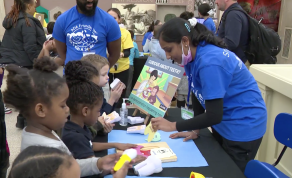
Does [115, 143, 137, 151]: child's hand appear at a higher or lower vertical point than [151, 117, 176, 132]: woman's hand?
lower

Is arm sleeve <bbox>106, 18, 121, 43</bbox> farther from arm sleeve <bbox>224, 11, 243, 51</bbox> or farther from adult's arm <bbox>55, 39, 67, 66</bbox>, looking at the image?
arm sleeve <bbox>224, 11, 243, 51</bbox>

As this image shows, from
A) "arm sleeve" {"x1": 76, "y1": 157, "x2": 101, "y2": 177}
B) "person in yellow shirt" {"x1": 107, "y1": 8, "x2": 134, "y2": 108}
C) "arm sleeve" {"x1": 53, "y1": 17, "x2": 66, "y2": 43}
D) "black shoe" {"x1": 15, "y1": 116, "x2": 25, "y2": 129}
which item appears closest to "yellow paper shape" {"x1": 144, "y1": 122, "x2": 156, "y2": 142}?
"arm sleeve" {"x1": 76, "y1": 157, "x2": 101, "y2": 177}

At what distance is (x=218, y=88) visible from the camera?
119 centimetres

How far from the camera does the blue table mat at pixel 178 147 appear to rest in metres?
1.26

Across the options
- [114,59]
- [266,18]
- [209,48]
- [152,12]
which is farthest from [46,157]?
[266,18]

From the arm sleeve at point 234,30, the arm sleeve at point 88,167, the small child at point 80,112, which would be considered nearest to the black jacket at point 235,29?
the arm sleeve at point 234,30

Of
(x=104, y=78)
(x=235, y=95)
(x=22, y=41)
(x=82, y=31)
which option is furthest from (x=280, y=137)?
(x=22, y=41)

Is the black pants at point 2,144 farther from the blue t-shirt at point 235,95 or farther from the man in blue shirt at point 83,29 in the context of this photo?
the man in blue shirt at point 83,29

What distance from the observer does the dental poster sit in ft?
5.50

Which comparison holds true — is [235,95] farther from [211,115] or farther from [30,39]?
[30,39]

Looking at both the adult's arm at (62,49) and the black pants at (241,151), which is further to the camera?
the adult's arm at (62,49)

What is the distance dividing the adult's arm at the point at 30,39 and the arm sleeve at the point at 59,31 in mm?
901

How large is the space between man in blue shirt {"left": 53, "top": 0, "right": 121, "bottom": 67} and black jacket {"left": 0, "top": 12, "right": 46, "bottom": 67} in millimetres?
911

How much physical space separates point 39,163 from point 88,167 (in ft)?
1.32
